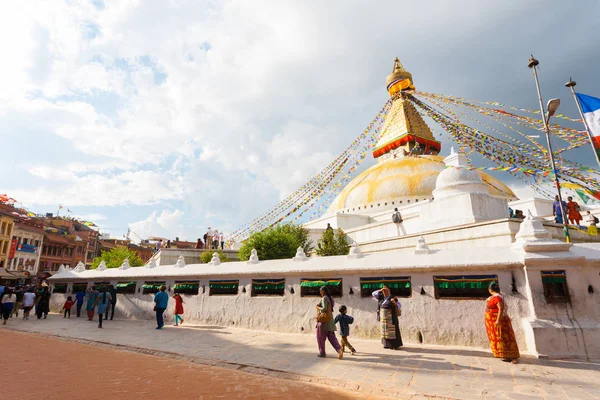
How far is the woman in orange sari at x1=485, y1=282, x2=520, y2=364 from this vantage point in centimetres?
605

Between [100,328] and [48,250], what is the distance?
38497 millimetres

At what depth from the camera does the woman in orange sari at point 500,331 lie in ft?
19.9

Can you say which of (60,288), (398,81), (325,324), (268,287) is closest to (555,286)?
(325,324)

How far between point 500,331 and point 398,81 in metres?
32.7

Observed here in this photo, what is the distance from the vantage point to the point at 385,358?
648 cm

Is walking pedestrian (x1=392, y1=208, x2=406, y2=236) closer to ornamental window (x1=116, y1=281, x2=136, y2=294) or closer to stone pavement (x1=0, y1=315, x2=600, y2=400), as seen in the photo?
stone pavement (x1=0, y1=315, x2=600, y2=400)

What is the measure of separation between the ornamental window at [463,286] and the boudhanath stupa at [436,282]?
0.8 inches

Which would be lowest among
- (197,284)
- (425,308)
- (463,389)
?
(463,389)

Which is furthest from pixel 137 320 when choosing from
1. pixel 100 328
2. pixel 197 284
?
pixel 197 284

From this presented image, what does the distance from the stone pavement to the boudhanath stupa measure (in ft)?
1.63

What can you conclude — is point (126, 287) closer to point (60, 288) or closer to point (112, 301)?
point (112, 301)

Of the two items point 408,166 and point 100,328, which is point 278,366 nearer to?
point 100,328

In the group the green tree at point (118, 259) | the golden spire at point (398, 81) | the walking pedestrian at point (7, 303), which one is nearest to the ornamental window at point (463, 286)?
the walking pedestrian at point (7, 303)

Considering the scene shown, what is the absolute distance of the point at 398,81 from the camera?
34438mm
